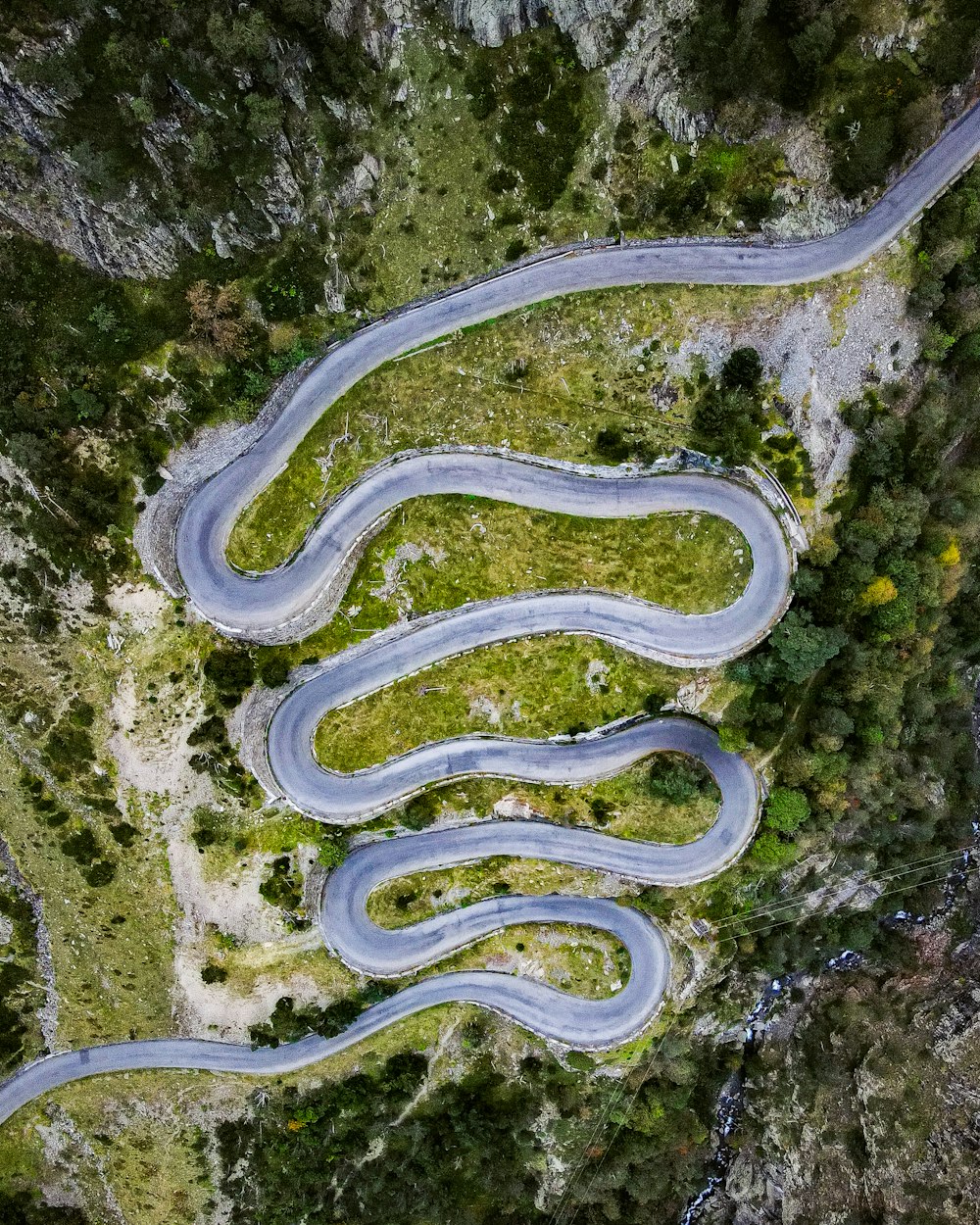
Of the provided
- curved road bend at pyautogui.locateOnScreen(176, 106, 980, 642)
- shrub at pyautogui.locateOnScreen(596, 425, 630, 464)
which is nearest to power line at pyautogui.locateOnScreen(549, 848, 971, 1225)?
shrub at pyautogui.locateOnScreen(596, 425, 630, 464)

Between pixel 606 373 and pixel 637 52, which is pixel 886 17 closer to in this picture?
pixel 637 52

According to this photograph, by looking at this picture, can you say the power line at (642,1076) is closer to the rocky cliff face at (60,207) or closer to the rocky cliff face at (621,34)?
the rocky cliff face at (621,34)

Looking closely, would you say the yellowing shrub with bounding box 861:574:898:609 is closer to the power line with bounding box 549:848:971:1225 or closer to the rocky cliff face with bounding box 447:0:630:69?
the power line with bounding box 549:848:971:1225

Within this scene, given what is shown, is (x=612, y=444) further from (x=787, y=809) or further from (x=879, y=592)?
(x=787, y=809)

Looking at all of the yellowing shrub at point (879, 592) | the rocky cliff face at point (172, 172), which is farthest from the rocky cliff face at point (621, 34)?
the yellowing shrub at point (879, 592)

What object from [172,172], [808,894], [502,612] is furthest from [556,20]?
[808,894]

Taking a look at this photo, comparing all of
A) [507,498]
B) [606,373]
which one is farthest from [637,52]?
[507,498]

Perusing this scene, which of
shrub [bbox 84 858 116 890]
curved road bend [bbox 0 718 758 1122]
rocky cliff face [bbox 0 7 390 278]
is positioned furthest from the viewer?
curved road bend [bbox 0 718 758 1122]

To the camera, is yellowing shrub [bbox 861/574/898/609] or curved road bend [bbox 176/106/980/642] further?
yellowing shrub [bbox 861/574/898/609]
